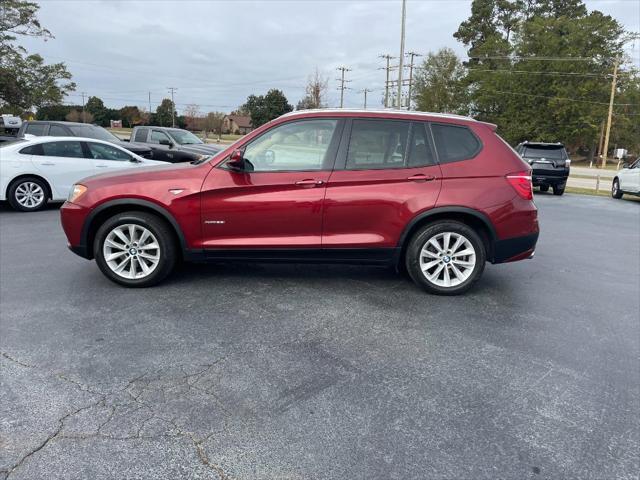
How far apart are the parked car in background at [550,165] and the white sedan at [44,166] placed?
12902 millimetres

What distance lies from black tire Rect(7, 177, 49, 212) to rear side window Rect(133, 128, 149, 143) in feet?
24.0

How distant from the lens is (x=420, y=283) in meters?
5.00

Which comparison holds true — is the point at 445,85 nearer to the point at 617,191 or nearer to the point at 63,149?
the point at 617,191

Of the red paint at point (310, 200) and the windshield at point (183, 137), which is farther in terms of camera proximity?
the windshield at point (183, 137)

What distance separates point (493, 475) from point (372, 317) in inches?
82.3

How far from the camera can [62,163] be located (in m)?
10.0

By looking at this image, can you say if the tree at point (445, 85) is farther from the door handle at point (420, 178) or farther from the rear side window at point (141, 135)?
the door handle at point (420, 178)

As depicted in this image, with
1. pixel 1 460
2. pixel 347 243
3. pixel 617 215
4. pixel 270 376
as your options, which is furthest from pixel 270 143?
pixel 617 215

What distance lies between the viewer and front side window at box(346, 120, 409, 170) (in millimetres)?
4840

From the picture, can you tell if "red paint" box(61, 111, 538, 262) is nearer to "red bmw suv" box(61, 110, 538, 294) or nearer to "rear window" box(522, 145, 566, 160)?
"red bmw suv" box(61, 110, 538, 294)

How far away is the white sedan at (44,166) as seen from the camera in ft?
31.8

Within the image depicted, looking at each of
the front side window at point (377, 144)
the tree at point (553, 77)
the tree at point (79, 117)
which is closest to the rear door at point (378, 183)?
the front side window at point (377, 144)

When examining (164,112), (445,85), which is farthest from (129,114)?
(445,85)

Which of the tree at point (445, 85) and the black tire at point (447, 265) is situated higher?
the tree at point (445, 85)
